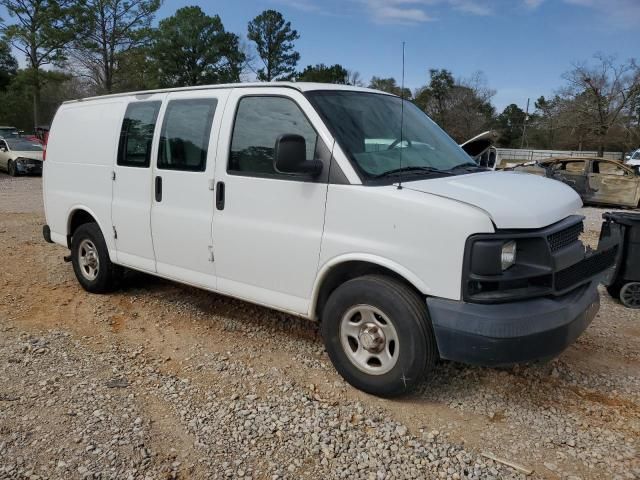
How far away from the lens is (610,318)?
5.20 m

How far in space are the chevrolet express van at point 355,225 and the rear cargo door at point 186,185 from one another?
14 millimetres

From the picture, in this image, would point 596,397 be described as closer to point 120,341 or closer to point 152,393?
point 152,393

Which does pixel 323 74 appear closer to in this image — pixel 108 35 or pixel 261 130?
pixel 108 35

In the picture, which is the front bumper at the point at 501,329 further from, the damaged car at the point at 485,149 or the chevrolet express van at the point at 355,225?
the damaged car at the point at 485,149

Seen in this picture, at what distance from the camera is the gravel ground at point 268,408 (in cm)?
287

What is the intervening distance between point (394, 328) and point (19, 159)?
65.5 feet

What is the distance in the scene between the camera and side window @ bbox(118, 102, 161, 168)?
4.75 meters

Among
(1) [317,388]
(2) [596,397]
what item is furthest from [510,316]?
(1) [317,388]

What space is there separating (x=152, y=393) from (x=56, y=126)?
12.2ft

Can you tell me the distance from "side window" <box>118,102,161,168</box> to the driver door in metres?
1.00

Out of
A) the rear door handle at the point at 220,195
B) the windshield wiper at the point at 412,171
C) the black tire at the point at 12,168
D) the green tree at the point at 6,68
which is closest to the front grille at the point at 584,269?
the windshield wiper at the point at 412,171

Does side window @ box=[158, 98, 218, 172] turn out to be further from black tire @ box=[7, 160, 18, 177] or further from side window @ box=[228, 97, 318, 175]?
black tire @ box=[7, 160, 18, 177]

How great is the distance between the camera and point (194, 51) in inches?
1543

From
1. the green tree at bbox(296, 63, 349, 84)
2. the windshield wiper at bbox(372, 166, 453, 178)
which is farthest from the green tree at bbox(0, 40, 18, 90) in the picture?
the windshield wiper at bbox(372, 166, 453, 178)
